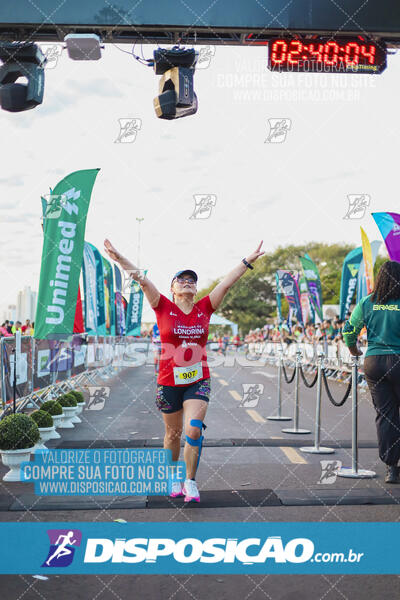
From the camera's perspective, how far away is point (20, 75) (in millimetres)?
8430

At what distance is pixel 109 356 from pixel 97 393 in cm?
938

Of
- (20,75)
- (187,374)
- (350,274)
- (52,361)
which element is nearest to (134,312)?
(350,274)

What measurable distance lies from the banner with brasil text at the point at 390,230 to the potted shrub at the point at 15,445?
9016 millimetres

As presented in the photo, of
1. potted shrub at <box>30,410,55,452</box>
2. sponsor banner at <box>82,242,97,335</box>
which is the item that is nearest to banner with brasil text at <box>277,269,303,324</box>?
sponsor banner at <box>82,242,97,335</box>

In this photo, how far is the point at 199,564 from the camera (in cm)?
421

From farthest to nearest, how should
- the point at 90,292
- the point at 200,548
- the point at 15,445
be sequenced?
the point at 90,292
the point at 15,445
the point at 200,548

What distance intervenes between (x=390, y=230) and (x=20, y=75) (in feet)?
27.5

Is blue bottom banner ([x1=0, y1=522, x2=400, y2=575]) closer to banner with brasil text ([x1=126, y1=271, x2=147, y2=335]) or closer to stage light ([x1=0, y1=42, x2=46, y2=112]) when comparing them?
stage light ([x1=0, y1=42, x2=46, y2=112])

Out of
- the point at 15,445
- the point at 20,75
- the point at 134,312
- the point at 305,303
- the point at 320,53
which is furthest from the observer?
the point at 134,312

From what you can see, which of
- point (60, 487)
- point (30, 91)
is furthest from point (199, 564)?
point (30, 91)

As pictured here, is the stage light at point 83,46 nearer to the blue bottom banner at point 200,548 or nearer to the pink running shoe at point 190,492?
the pink running shoe at point 190,492

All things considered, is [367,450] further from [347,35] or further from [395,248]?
[395,248]

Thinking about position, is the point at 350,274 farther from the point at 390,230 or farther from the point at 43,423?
the point at 43,423

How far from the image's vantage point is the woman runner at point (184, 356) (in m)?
5.80
